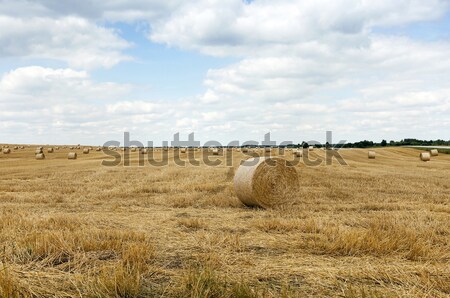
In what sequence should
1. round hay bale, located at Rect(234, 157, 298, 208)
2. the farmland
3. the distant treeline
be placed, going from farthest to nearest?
the distant treeline < round hay bale, located at Rect(234, 157, 298, 208) < the farmland

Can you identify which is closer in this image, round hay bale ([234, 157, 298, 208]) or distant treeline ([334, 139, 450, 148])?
round hay bale ([234, 157, 298, 208])

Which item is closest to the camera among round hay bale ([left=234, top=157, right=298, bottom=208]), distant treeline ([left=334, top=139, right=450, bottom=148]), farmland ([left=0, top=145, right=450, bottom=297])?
farmland ([left=0, top=145, right=450, bottom=297])

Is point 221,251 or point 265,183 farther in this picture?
point 265,183

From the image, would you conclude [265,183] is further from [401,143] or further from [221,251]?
[401,143]

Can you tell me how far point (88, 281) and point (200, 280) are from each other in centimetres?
125

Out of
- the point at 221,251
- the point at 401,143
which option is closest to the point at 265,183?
the point at 221,251

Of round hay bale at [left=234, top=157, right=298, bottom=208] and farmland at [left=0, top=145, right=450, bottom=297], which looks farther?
round hay bale at [left=234, top=157, right=298, bottom=208]

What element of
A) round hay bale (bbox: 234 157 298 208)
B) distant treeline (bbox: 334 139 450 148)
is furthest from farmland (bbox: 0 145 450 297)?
distant treeline (bbox: 334 139 450 148)

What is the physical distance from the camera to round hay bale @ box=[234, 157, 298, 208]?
544 inches

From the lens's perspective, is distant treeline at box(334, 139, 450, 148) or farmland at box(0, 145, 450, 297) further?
distant treeline at box(334, 139, 450, 148)

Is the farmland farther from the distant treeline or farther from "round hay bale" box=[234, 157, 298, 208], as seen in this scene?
the distant treeline

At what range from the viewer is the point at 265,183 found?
14.2m

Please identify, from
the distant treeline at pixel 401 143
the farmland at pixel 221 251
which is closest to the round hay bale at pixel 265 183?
the farmland at pixel 221 251

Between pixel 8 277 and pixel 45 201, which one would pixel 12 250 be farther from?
pixel 45 201
